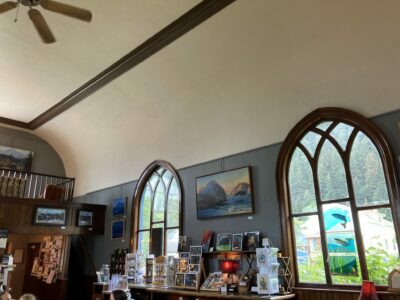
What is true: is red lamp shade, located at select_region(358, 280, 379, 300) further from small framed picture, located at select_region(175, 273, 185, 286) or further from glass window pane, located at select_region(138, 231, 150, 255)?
glass window pane, located at select_region(138, 231, 150, 255)

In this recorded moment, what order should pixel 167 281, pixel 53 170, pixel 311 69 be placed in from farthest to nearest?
pixel 53 170 < pixel 167 281 < pixel 311 69

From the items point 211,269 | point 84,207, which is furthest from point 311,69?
point 84,207

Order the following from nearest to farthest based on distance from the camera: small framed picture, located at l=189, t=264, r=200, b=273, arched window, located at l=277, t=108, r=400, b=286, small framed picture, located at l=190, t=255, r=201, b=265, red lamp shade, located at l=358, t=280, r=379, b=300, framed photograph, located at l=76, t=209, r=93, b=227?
1. red lamp shade, located at l=358, t=280, r=379, b=300
2. arched window, located at l=277, t=108, r=400, b=286
3. small framed picture, located at l=189, t=264, r=200, b=273
4. small framed picture, located at l=190, t=255, r=201, b=265
5. framed photograph, located at l=76, t=209, r=93, b=227

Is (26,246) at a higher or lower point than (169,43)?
lower

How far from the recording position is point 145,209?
9.02 m

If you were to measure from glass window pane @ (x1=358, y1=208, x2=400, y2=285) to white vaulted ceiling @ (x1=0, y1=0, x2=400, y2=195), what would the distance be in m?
1.63

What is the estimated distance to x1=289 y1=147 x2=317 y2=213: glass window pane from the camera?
5.79m

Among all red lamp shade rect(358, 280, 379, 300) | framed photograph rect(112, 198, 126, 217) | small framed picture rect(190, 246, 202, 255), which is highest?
framed photograph rect(112, 198, 126, 217)

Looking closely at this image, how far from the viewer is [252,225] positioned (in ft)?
20.7

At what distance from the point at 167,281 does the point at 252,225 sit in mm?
2167

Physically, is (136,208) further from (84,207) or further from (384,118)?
(384,118)

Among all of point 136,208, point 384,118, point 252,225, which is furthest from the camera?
point 136,208

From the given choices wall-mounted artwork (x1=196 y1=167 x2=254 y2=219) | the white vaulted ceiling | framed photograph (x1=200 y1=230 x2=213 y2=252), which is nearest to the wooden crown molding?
the white vaulted ceiling

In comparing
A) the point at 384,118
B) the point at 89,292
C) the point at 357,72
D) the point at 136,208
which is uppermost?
the point at 357,72
